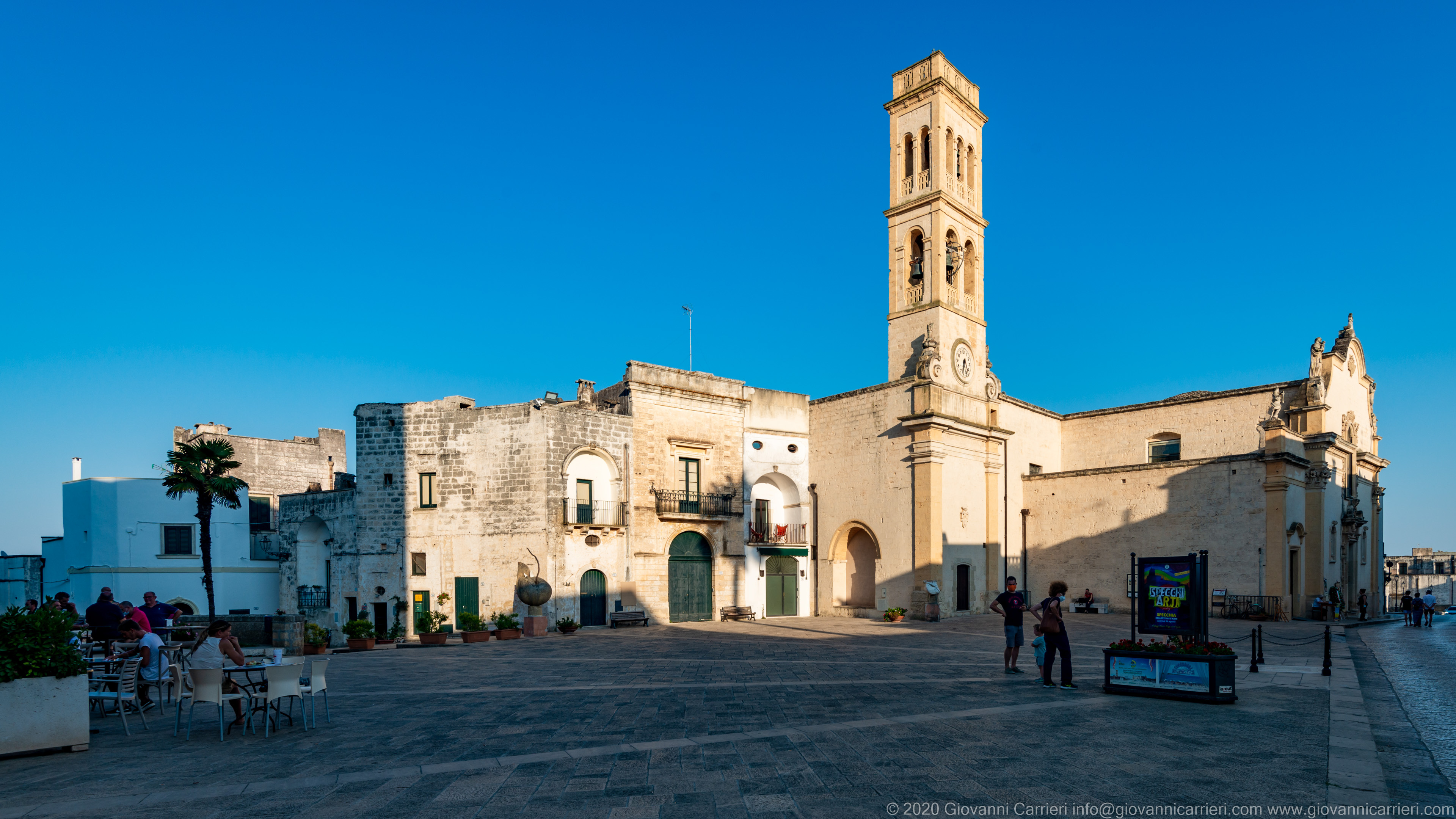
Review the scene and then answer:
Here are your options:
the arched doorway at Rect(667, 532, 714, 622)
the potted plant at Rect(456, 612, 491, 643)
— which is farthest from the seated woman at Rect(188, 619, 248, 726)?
the arched doorway at Rect(667, 532, 714, 622)

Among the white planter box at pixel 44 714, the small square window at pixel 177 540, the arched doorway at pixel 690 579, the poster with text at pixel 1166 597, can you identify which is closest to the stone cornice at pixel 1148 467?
the arched doorway at pixel 690 579

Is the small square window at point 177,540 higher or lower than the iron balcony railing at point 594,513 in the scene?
lower

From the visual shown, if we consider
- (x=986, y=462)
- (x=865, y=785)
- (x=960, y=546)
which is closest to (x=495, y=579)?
(x=960, y=546)

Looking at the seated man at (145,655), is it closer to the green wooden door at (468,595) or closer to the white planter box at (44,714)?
the white planter box at (44,714)

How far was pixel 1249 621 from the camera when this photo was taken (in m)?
28.4

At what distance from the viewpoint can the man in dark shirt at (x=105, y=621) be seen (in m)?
12.0

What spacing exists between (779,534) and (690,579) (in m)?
4.28

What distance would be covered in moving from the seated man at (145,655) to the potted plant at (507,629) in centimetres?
1212

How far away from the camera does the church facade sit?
2864 centimetres

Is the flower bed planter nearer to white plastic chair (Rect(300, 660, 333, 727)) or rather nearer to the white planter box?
white plastic chair (Rect(300, 660, 333, 727))

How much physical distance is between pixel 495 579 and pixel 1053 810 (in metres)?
24.0

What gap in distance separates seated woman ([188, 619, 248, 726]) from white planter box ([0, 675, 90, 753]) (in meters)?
1.14

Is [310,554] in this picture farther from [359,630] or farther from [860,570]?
[860,570]

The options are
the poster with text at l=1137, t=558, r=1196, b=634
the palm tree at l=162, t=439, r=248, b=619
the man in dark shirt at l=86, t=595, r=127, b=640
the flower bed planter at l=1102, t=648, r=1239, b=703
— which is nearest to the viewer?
the flower bed planter at l=1102, t=648, r=1239, b=703
